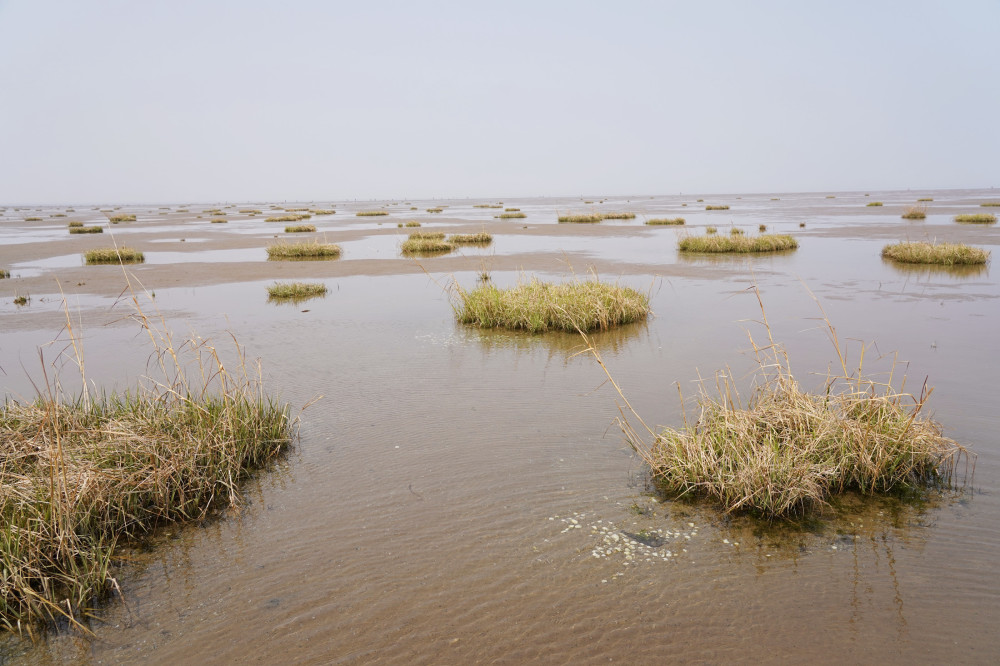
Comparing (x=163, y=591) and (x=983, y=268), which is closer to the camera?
(x=163, y=591)

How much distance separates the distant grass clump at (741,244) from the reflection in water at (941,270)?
5.71m

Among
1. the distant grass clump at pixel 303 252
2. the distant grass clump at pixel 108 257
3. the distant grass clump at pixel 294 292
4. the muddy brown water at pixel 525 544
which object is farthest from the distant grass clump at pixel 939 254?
the distant grass clump at pixel 108 257

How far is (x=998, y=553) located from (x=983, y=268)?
20.9 meters

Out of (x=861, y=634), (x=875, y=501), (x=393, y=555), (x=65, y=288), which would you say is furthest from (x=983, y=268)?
(x=65, y=288)

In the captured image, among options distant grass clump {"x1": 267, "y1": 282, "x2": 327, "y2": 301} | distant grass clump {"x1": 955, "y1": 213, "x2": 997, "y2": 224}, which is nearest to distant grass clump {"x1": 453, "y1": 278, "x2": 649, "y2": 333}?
distant grass clump {"x1": 267, "y1": 282, "x2": 327, "y2": 301}

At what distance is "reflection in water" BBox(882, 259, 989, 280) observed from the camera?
18.9 m

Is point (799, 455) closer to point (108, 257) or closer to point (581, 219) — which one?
point (108, 257)

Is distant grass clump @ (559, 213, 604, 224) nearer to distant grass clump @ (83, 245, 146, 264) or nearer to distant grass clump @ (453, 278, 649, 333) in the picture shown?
distant grass clump @ (83, 245, 146, 264)

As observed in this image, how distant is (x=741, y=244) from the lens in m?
27.0

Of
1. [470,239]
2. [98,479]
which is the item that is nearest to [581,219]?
[470,239]

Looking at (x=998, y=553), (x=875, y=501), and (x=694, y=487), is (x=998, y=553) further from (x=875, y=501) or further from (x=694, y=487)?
(x=694, y=487)

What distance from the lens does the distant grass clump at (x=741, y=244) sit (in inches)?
1059

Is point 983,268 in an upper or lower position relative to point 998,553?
upper

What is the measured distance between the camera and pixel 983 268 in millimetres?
19969
